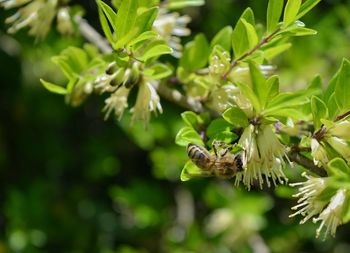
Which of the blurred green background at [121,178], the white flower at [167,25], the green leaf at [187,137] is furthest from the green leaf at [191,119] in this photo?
the blurred green background at [121,178]

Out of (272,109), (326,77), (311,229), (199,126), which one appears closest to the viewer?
(272,109)

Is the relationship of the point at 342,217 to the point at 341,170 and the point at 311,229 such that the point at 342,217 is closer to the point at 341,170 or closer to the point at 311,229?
the point at 341,170

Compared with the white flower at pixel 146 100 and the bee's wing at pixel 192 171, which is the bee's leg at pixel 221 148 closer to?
the bee's wing at pixel 192 171

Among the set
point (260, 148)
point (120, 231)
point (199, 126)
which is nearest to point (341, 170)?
point (260, 148)

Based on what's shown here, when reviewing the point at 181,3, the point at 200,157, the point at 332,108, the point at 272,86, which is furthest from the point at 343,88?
the point at 181,3

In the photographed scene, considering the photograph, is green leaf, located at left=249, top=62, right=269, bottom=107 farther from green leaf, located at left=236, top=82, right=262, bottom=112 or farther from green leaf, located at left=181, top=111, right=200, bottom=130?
green leaf, located at left=181, top=111, right=200, bottom=130

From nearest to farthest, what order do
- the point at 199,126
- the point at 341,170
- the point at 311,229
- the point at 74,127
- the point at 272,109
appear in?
the point at 341,170
the point at 272,109
the point at 199,126
the point at 311,229
the point at 74,127

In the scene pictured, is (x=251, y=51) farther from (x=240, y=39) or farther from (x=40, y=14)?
(x=40, y=14)
